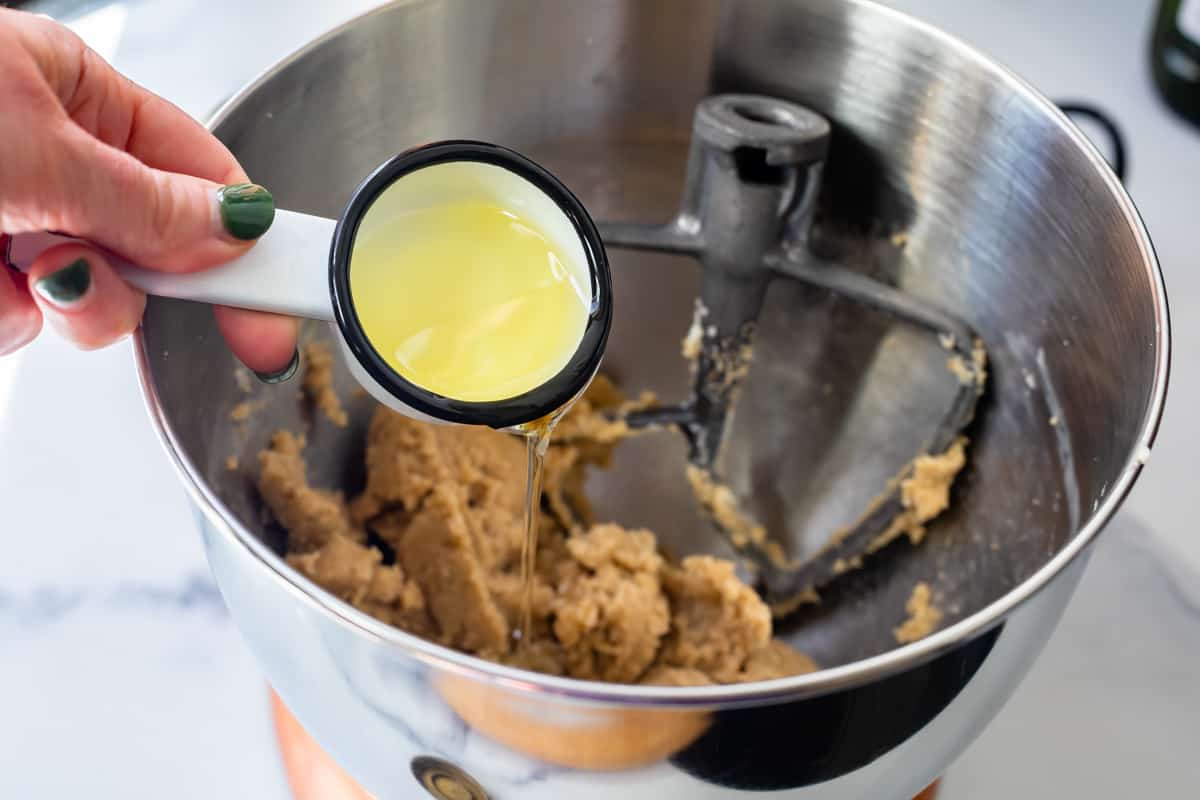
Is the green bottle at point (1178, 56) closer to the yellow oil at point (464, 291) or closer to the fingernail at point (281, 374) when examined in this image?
the yellow oil at point (464, 291)

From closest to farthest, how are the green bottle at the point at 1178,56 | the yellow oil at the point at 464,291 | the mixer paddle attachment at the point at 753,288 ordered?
the yellow oil at the point at 464,291, the mixer paddle attachment at the point at 753,288, the green bottle at the point at 1178,56

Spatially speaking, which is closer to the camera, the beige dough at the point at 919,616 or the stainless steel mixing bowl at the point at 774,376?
the stainless steel mixing bowl at the point at 774,376

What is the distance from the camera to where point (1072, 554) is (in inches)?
17.1

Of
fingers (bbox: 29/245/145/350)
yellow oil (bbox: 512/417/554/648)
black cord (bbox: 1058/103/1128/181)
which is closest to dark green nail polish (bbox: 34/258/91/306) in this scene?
fingers (bbox: 29/245/145/350)

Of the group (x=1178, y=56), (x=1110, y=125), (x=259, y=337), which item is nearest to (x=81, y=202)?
(x=259, y=337)

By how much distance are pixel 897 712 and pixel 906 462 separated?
43 cm

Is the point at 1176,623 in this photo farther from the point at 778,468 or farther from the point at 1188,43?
the point at 1188,43

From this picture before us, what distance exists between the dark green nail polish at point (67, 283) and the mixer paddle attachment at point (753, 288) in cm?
44

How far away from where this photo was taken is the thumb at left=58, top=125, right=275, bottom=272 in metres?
0.45

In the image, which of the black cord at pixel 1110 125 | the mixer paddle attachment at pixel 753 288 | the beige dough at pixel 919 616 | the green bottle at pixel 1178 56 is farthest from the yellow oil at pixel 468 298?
the green bottle at pixel 1178 56

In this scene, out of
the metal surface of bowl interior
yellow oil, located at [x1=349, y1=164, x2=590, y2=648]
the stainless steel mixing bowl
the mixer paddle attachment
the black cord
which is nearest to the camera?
the stainless steel mixing bowl

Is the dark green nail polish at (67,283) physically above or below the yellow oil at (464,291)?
Answer: above

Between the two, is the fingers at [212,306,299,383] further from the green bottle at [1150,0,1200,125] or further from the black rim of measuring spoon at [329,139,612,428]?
the green bottle at [1150,0,1200,125]

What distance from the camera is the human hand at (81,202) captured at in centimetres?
44
